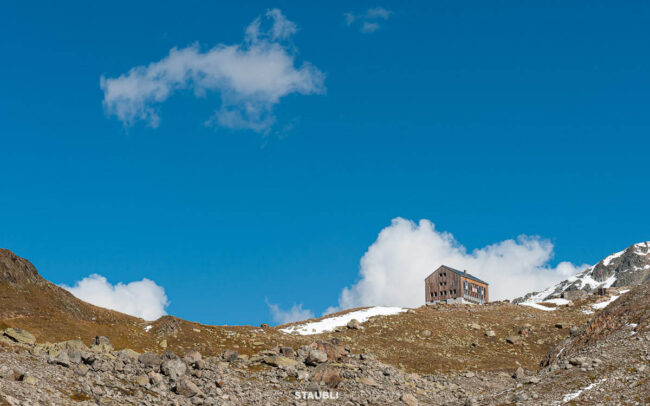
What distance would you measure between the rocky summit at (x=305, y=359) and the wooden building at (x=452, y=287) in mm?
43732

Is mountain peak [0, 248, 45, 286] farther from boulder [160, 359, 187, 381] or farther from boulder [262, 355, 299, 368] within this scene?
boulder [262, 355, 299, 368]

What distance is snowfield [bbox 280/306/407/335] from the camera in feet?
265

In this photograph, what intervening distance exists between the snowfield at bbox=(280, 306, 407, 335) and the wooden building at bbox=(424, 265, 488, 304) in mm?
37992

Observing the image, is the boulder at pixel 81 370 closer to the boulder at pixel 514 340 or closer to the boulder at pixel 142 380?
the boulder at pixel 142 380

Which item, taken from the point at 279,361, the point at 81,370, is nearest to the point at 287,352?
the point at 279,361

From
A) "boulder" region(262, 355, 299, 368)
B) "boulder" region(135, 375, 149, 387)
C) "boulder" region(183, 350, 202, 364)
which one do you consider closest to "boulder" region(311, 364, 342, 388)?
"boulder" region(262, 355, 299, 368)

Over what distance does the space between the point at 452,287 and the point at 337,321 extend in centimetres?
5273

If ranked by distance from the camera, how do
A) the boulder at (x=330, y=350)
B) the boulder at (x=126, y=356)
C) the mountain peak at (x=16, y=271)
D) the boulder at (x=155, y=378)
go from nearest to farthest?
the boulder at (x=155, y=378)
the boulder at (x=126, y=356)
the boulder at (x=330, y=350)
the mountain peak at (x=16, y=271)

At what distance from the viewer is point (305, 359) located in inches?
2062

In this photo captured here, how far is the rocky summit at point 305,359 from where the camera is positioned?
32406mm

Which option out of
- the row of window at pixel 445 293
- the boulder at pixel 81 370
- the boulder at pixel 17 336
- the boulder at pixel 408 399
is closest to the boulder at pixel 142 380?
the boulder at pixel 81 370

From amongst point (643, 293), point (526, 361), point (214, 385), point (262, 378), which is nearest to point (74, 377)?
point (214, 385)

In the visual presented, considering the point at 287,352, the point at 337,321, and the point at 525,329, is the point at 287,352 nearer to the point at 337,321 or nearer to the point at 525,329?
the point at 337,321

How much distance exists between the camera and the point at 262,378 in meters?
48.0
